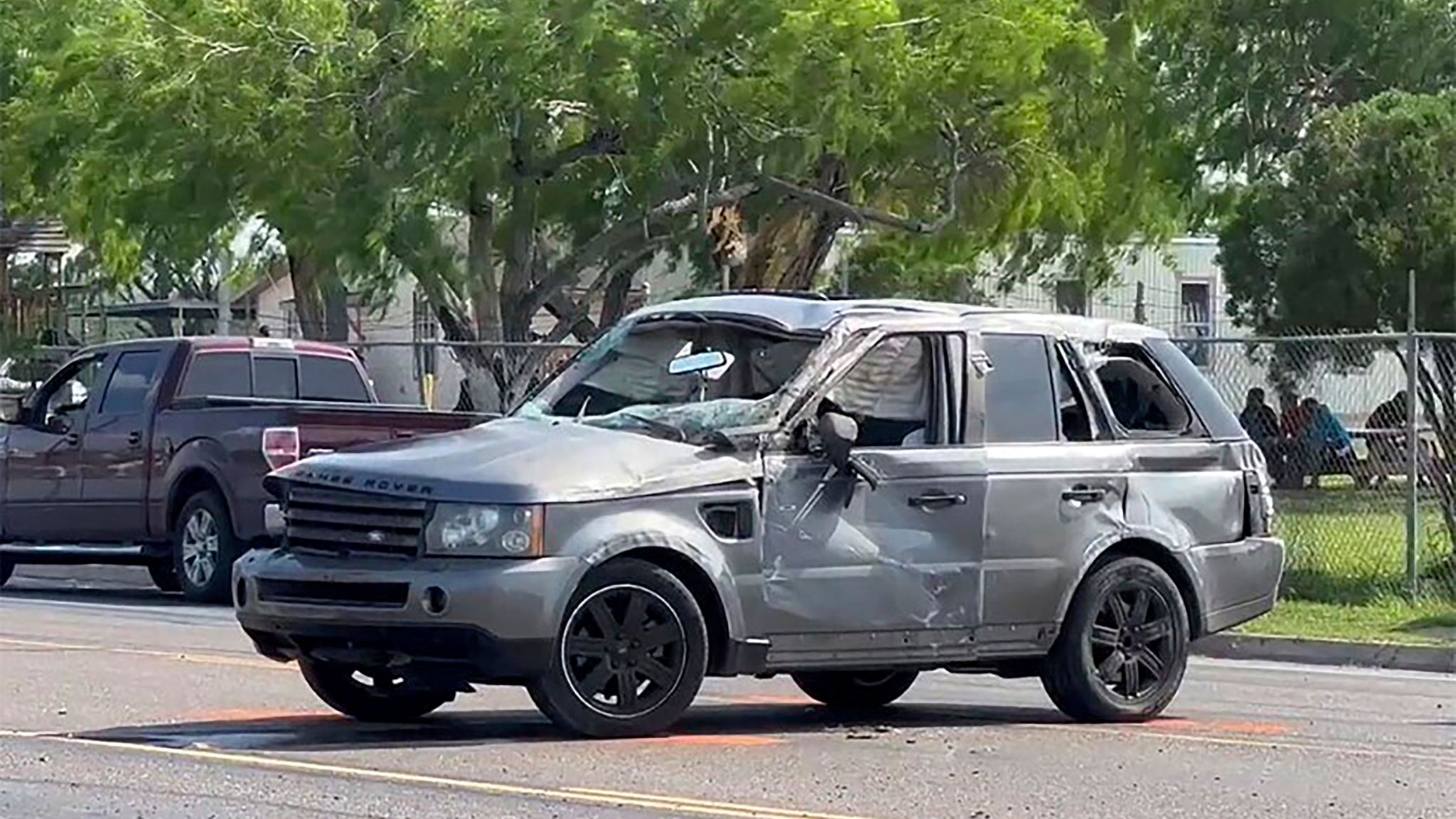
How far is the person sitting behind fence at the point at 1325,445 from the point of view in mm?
19672

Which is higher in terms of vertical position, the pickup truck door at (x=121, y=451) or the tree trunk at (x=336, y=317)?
the tree trunk at (x=336, y=317)

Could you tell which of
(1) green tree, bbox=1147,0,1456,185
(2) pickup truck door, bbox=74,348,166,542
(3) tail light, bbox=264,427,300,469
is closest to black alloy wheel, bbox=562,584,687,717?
(3) tail light, bbox=264,427,300,469

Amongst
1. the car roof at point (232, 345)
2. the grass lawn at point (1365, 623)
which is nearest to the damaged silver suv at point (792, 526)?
the grass lawn at point (1365, 623)

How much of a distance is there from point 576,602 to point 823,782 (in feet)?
4.19

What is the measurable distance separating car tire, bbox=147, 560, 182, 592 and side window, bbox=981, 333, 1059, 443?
31.1ft

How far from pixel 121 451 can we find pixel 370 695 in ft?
29.9

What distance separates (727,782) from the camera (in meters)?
9.20

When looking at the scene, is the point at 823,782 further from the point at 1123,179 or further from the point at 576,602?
the point at 1123,179

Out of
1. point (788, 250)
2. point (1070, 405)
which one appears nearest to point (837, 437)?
point (1070, 405)

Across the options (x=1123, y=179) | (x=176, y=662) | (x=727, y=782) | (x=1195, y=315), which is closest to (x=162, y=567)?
(x=176, y=662)

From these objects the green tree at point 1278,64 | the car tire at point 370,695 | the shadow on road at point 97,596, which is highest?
the green tree at point 1278,64

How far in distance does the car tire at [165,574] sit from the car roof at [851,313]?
352 inches

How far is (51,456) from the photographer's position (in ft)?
65.8

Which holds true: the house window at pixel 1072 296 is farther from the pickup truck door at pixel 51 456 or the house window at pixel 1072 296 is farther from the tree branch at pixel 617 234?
the pickup truck door at pixel 51 456
